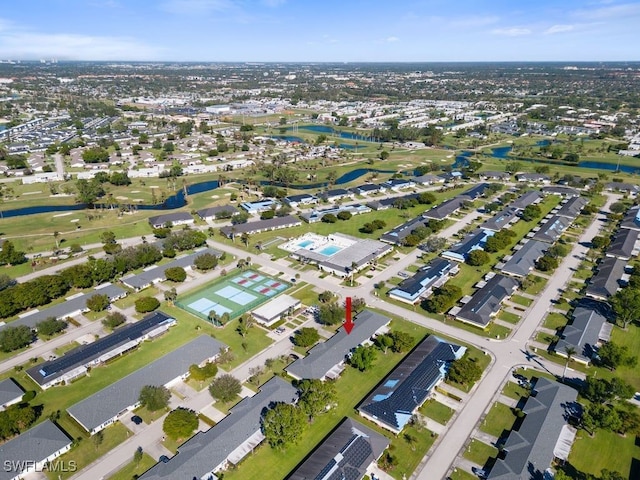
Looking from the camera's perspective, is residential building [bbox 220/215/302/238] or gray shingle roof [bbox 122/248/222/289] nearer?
gray shingle roof [bbox 122/248/222/289]

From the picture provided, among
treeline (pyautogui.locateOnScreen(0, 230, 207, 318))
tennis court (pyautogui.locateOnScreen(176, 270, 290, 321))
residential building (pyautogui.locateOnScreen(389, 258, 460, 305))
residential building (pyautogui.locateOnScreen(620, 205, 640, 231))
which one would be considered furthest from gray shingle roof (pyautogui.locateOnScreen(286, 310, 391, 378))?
residential building (pyautogui.locateOnScreen(620, 205, 640, 231))

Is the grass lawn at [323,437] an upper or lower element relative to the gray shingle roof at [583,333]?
lower

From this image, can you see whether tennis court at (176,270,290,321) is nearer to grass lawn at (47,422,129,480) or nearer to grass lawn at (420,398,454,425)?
grass lawn at (47,422,129,480)

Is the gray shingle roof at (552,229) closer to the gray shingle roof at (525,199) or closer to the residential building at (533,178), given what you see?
the gray shingle roof at (525,199)

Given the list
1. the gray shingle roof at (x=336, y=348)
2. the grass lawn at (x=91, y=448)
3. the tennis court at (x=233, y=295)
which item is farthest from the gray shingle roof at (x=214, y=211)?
the grass lawn at (x=91, y=448)

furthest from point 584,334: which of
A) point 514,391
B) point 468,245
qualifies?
point 468,245
